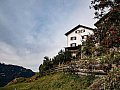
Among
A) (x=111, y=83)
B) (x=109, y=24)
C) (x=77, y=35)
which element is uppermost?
Result: (x=77, y=35)

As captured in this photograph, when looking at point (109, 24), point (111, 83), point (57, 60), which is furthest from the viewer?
point (57, 60)

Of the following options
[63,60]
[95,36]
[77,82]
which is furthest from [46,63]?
[95,36]

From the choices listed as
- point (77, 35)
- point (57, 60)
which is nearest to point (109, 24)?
point (57, 60)

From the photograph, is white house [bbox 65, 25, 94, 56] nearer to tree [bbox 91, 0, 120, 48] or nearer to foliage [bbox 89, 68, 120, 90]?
tree [bbox 91, 0, 120, 48]

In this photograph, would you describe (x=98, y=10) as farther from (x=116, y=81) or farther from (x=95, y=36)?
(x=116, y=81)

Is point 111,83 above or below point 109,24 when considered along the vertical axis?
below

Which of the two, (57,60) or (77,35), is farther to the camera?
(77,35)

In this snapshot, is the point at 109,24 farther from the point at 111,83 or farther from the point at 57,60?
the point at 57,60

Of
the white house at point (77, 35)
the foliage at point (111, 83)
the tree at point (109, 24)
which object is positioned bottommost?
the foliage at point (111, 83)

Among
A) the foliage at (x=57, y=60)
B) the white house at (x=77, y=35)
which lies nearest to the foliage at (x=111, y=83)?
the foliage at (x=57, y=60)

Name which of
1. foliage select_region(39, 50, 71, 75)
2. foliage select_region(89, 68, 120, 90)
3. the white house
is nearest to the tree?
foliage select_region(89, 68, 120, 90)

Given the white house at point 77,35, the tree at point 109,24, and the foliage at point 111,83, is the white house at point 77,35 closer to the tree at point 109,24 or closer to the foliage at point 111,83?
the tree at point 109,24

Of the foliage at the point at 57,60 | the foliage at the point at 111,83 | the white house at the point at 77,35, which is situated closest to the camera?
the foliage at the point at 111,83

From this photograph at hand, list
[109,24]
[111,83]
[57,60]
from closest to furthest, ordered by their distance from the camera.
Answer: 1. [111,83]
2. [109,24]
3. [57,60]
